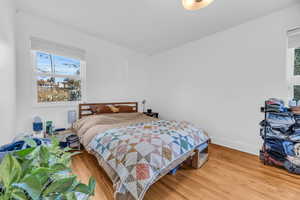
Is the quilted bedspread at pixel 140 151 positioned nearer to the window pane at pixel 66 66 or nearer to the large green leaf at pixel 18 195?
the large green leaf at pixel 18 195

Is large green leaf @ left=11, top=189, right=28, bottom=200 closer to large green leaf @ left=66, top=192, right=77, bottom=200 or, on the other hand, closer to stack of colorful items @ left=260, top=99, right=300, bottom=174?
large green leaf @ left=66, top=192, right=77, bottom=200

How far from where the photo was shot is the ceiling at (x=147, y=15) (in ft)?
6.42

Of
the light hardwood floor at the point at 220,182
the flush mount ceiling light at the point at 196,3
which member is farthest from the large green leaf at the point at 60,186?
the flush mount ceiling light at the point at 196,3

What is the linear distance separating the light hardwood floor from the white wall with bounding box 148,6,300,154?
0.67 m

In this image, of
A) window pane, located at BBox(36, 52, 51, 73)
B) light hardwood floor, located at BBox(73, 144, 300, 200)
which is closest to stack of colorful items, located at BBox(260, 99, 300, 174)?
light hardwood floor, located at BBox(73, 144, 300, 200)

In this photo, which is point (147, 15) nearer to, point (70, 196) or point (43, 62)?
point (43, 62)

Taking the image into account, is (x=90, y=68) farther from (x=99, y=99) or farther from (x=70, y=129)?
(x=70, y=129)

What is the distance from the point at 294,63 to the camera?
207 centimetres

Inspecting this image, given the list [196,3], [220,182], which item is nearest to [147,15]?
[196,3]

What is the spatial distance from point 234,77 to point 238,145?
1363 millimetres

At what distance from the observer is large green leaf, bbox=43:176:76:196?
35cm

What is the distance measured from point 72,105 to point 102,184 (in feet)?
5.98

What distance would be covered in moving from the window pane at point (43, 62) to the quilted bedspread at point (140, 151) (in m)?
1.80

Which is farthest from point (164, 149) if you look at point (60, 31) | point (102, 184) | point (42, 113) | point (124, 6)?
point (60, 31)
